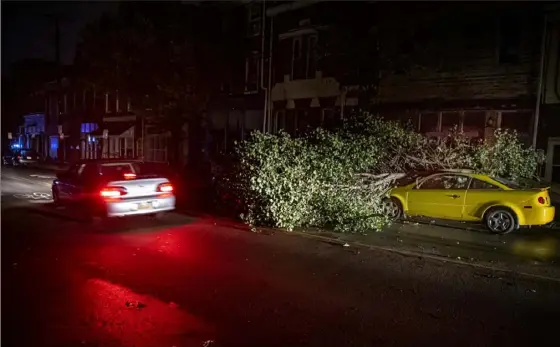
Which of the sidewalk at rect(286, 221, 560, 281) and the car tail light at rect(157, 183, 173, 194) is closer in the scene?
the sidewalk at rect(286, 221, 560, 281)

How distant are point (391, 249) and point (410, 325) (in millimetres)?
3981

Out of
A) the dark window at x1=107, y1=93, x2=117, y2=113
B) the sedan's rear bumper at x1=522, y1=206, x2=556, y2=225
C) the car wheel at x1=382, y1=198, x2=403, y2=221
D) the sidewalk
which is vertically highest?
Answer: the dark window at x1=107, y1=93, x2=117, y2=113

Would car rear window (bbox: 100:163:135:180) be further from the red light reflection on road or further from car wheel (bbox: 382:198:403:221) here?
car wheel (bbox: 382:198:403:221)

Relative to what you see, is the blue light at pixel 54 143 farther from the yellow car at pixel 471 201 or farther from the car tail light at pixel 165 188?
the yellow car at pixel 471 201

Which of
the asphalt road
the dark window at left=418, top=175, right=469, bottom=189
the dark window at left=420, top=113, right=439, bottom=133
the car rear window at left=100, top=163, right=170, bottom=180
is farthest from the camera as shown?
the dark window at left=420, top=113, right=439, bottom=133

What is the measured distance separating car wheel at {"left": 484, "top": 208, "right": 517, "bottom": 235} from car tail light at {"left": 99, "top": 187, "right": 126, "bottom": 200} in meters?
8.44

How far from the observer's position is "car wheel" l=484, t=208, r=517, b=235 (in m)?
10.7

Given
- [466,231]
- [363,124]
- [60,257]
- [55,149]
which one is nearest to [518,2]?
[363,124]

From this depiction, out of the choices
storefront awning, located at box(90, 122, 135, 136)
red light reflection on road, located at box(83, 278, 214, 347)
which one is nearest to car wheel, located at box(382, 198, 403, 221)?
red light reflection on road, located at box(83, 278, 214, 347)

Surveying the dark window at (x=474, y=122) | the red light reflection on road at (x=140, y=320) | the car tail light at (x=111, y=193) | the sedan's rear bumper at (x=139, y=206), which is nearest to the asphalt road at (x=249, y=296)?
the red light reflection on road at (x=140, y=320)

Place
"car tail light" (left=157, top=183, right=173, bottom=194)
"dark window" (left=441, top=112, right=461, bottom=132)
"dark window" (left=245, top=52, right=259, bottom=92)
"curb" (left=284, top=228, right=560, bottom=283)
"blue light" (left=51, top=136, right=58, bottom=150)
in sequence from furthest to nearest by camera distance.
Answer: "blue light" (left=51, top=136, right=58, bottom=150) → "dark window" (left=245, top=52, right=259, bottom=92) → "dark window" (left=441, top=112, right=461, bottom=132) → "car tail light" (left=157, top=183, right=173, bottom=194) → "curb" (left=284, top=228, right=560, bottom=283)

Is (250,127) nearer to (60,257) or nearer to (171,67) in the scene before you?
(171,67)

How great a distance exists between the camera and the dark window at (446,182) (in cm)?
1154

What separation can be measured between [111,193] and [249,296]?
5.52m
